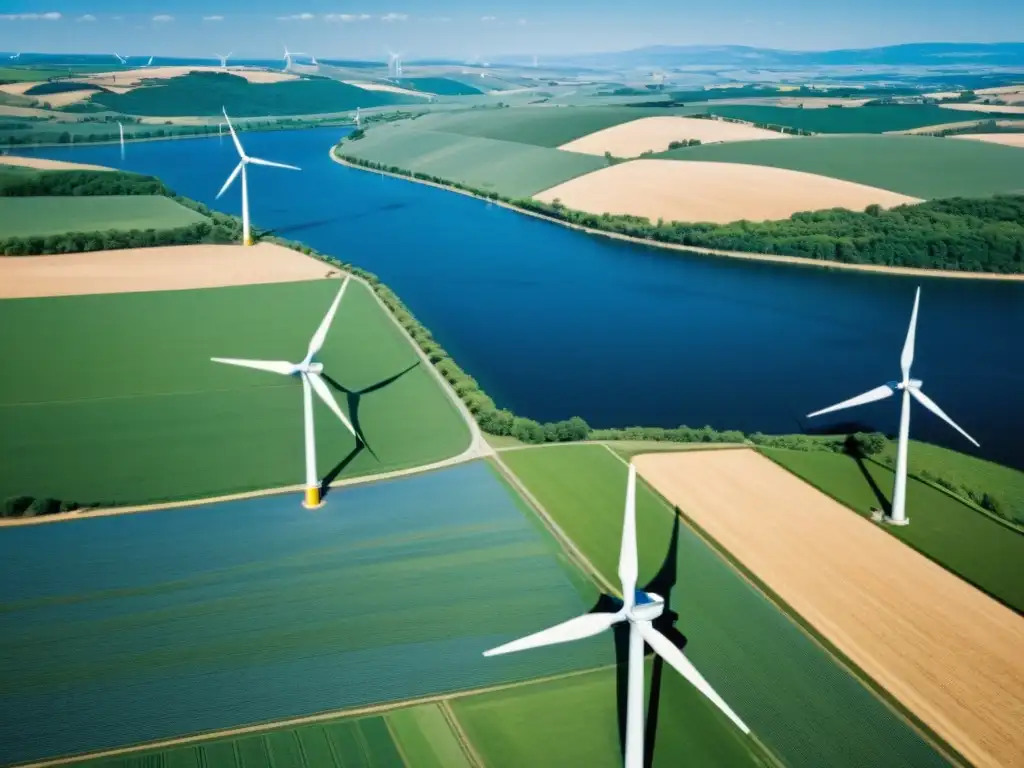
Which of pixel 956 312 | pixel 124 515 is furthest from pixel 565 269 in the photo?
pixel 124 515

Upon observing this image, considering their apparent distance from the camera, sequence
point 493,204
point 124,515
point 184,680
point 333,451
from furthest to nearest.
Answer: point 493,204 → point 333,451 → point 124,515 → point 184,680

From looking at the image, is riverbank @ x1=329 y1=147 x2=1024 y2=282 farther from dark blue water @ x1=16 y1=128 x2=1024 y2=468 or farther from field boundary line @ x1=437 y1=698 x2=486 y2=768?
field boundary line @ x1=437 y1=698 x2=486 y2=768

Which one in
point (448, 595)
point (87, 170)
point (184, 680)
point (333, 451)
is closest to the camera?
point (184, 680)

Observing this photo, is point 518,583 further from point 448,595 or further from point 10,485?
point 10,485

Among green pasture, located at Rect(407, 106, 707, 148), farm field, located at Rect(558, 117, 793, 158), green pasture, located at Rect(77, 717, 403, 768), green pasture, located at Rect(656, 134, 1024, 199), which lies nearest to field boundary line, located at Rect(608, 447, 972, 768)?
green pasture, located at Rect(77, 717, 403, 768)

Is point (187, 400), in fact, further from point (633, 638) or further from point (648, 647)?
point (633, 638)
